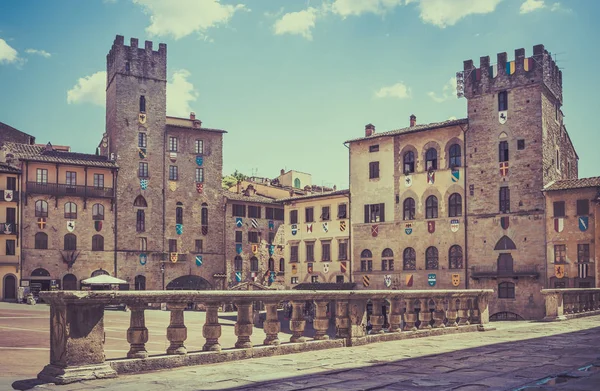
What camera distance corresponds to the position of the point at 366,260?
5681cm

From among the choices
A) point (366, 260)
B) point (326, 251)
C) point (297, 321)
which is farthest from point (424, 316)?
point (326, 251)

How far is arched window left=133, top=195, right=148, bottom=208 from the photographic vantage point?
217ft

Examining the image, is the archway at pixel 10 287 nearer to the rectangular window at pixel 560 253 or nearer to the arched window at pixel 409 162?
the arched window at pixel 409 162

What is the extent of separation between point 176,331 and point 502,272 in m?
42.0

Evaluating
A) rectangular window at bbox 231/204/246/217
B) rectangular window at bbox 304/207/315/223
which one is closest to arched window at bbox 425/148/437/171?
rectangular window at bbox 304/207/315/223

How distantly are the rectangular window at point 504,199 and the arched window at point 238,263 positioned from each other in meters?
29.5

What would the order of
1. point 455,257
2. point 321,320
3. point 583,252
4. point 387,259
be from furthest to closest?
point 387,259, point 455,257, point 583,252, point 321,320

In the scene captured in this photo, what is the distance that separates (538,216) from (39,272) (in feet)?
135

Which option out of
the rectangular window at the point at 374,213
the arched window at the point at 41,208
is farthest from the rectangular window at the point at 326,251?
the arched window at the point at 41,208

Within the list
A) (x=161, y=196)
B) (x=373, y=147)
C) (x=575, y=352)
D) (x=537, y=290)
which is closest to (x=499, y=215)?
(x=537, y=290)

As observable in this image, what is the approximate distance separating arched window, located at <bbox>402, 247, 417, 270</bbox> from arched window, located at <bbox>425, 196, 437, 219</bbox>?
298cm

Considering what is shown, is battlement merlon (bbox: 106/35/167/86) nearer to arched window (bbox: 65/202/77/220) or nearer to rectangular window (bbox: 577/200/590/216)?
arched window (bbox: 65/202/77/220)

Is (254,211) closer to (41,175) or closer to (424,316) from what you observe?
(41,175)

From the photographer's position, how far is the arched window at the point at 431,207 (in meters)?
53.6
